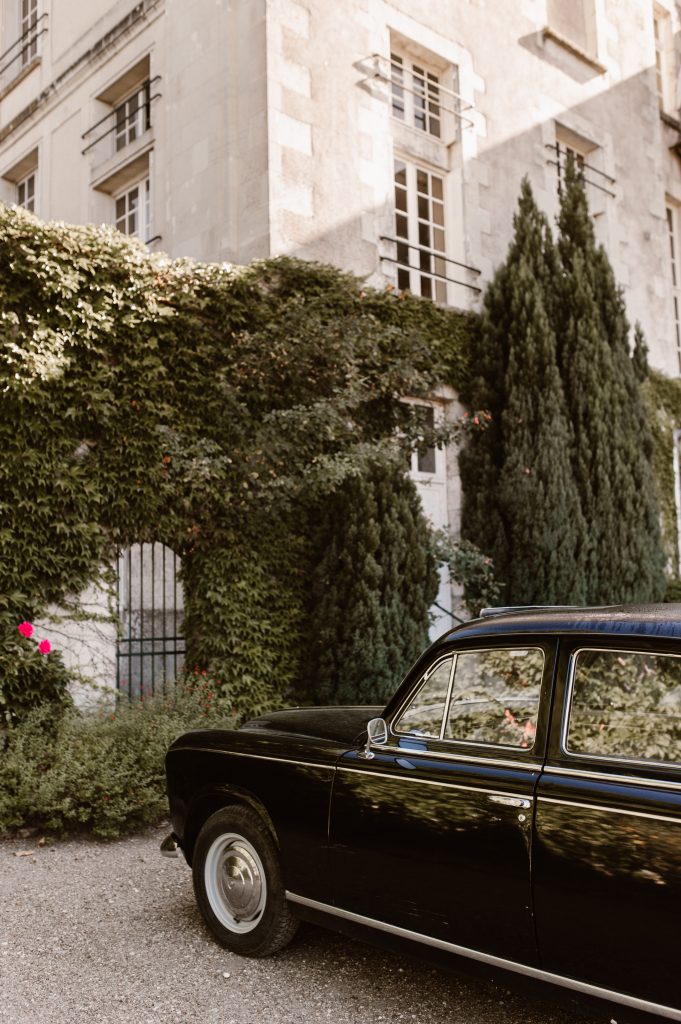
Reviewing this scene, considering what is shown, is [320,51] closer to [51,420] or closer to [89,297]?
[89,297]

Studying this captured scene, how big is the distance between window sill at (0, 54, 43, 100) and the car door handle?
47.1ft

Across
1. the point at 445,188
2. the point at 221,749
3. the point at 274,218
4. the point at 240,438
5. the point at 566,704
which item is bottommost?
the point at 221,749

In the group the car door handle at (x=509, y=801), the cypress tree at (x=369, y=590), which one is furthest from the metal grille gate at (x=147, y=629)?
the car door handle at (x=509, y=801)

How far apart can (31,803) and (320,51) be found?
8.76 m

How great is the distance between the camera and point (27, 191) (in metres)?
14.6

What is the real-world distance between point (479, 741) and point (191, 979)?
1.63 meters

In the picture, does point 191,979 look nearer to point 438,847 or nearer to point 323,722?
point 323,722

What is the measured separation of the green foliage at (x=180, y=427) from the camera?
7379 mm

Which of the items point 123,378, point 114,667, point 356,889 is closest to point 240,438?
point 123,378

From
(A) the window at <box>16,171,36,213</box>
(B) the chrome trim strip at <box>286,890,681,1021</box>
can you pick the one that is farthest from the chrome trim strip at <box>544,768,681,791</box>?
(A) the window at <box>16,171,36,213</box>

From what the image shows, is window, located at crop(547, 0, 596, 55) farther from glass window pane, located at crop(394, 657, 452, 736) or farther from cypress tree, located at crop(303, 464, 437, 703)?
glass window pane, located at crop(394, 657, 452, 736)

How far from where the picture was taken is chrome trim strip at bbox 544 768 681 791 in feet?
8.37

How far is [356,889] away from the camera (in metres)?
3.31

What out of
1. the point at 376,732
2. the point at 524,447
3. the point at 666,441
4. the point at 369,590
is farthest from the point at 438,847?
the point at 666,441
